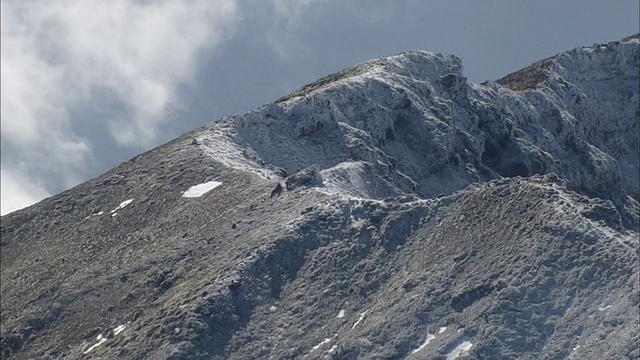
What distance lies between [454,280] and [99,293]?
2283cm

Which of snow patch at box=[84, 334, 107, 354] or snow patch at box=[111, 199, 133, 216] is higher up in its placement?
snow patch at box=[111, 199, 133, 216]

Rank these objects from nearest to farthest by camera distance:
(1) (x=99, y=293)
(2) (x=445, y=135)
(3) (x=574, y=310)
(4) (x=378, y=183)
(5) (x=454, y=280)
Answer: (3) (x=574, y=310)
(5) (x=454, y=280)
(1) (x=99, y=293)
(4) (x=378, y=183)
(2) (x=445, y=135)

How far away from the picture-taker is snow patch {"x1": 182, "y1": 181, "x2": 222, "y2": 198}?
101 metres

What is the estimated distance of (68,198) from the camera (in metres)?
111

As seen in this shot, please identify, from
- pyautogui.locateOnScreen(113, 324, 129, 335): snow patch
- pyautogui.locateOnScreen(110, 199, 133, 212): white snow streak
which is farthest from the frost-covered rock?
pyautogui.locateOnScreen(113, 324, 129, 335): snow patch

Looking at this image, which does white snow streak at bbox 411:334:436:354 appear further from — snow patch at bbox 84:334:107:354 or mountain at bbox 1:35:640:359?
snow patch at bbox 84:334:107:354

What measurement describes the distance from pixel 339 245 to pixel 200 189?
17.2m

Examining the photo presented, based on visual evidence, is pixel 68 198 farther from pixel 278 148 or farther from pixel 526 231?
pixel 526 231

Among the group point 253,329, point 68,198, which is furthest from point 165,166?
point 253,329

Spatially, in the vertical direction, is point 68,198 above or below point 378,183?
above

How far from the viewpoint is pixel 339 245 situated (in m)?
87.2

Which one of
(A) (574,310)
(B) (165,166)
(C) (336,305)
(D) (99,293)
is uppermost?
(B) (165,166)

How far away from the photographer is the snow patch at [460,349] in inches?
2913

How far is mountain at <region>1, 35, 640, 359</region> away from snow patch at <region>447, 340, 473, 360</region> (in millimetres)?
92
